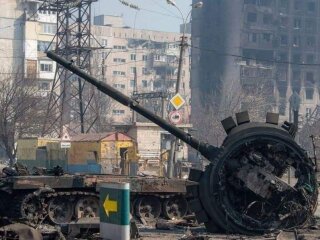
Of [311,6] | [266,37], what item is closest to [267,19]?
[266,37]

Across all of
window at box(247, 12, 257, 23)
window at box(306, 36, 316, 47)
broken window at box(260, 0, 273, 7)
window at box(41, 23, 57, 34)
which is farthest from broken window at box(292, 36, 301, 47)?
A: window at box(41, 23, 57, 34)

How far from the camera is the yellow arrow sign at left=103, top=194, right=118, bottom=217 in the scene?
11.7 metres

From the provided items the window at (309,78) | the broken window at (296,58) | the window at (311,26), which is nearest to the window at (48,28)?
the broken window at (296,58)

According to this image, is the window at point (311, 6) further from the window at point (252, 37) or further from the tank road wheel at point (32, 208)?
the tank road wheel at point (32, 208)

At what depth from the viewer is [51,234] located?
541 inches

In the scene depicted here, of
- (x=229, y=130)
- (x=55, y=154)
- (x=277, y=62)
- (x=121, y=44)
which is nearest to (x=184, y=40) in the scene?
(x=55, y=154)

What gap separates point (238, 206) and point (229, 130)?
1.54 metres

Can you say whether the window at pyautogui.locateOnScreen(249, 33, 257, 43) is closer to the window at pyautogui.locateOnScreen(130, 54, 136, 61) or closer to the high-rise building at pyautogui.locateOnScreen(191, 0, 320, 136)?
the high-rise building at pyautogui.locateOnScreen(191, 0, 320, 136)

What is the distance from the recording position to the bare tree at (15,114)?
1873 inches

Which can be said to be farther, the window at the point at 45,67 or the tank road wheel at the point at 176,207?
the window at the point at 45,67

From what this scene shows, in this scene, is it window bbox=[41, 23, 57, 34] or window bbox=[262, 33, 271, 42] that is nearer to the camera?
window bbox=[41, 23, 57, 34]

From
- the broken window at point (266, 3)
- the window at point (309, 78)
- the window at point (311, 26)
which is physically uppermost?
the broken window at point (266, 3)

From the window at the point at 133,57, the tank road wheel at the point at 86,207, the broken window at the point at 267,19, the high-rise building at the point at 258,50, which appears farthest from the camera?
the window at the point at 133,57

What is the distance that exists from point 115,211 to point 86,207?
401 inches
